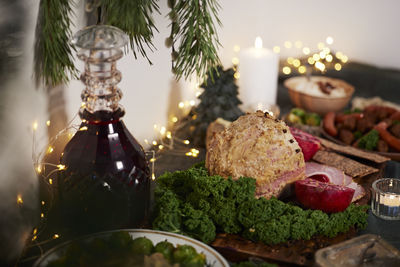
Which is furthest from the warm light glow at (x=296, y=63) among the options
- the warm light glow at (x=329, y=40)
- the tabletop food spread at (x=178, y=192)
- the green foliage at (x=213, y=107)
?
the tabletop food spread at (x=178, y=192)

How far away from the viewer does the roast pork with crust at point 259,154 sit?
1.40 meters

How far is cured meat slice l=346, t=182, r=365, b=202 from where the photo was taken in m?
1.56

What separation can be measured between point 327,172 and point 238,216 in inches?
16.0

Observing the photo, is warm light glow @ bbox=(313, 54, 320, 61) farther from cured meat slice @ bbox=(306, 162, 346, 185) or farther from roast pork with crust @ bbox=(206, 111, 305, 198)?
roast pork with crust @ bbox=(206, 111, 305, 198)

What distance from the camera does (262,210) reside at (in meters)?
1.32

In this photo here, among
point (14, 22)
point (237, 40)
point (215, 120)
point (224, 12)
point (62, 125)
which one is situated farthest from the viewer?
point (237, 40)

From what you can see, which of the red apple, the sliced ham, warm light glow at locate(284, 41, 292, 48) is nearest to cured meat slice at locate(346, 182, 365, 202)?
the sliced ham

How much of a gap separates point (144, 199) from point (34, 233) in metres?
0.29

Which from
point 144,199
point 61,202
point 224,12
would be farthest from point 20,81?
point 224,12

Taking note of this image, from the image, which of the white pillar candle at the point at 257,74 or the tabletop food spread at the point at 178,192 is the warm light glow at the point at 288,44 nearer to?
the white pillar candle at the point at 257,74

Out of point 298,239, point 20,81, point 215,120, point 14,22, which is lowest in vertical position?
point 298,239

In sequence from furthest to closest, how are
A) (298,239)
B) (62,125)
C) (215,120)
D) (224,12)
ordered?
(224,12) < (215,120) < (62,125) < (298,239)

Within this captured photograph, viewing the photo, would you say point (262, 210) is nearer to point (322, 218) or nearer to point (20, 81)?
point (322, 218)

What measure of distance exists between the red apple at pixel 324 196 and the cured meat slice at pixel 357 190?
159 mm
